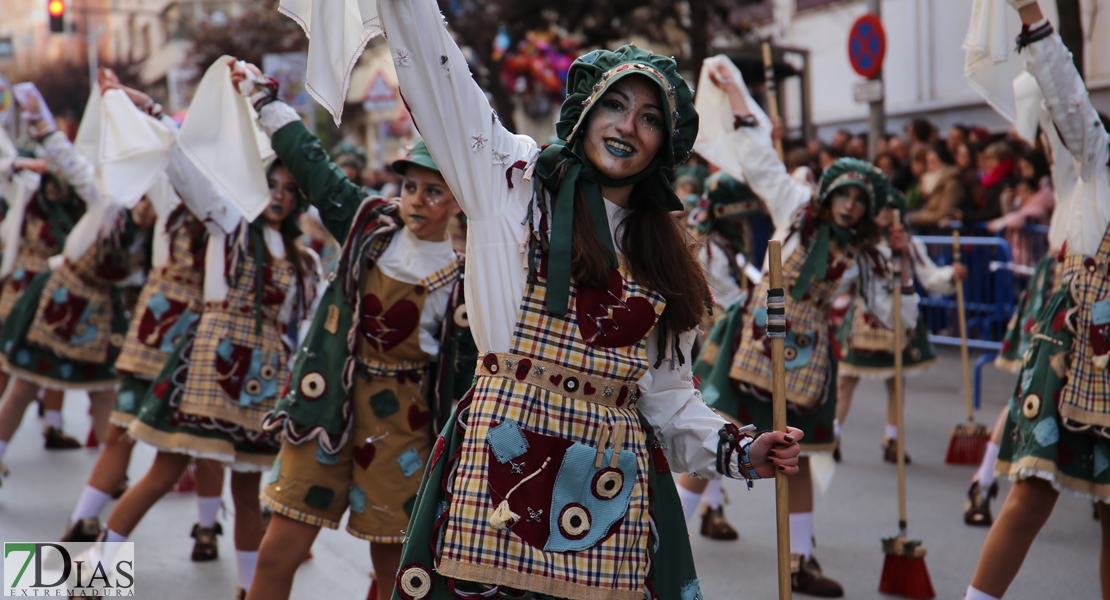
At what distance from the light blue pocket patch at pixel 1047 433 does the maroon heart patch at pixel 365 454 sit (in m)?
2.42

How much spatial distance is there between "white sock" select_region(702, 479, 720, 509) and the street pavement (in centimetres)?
20

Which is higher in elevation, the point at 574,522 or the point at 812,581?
the point at 574,522

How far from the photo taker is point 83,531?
494cm

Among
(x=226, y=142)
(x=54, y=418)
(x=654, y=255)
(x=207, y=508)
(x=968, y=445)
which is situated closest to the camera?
(x=654, y=255)

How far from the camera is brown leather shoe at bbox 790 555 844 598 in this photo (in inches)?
199

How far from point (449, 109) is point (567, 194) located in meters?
0.34

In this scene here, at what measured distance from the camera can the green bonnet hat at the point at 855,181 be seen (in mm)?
5262

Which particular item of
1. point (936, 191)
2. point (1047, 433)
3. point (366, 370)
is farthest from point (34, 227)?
point (936, 191)

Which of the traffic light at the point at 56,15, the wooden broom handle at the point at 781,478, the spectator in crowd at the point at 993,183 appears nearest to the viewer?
the wooden broom handle at the point at 781,478

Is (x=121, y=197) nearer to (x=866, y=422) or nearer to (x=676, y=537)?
(x=676, y=537)

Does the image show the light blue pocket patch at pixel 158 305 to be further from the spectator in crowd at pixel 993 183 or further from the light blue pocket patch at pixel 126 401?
the spectator in crowd at pixel 993 183

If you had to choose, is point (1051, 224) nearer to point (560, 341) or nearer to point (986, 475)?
point (986, 475)

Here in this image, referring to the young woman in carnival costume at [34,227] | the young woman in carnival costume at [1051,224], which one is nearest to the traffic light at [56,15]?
the young woman in carnival costume at [34,227]

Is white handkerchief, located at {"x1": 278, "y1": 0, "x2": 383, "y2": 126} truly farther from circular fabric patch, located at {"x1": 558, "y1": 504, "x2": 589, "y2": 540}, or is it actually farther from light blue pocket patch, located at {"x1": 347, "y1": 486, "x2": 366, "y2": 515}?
light blue pocket patch, located at {"x1": 347, "y1": 486, "x2": 366, "y2": 515}
